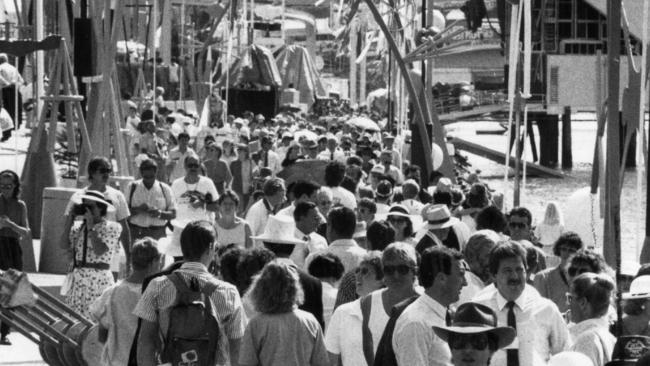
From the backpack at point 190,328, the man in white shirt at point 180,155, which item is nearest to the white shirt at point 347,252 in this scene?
the backpack at point 190,328

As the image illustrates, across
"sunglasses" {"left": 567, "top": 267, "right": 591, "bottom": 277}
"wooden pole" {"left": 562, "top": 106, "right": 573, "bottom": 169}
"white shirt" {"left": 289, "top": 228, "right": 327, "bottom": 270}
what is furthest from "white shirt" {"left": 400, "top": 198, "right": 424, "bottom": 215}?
"wooden pole" {"left": 562, "top": 106, "right": 573, "bottom": 169}

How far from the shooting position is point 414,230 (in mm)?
14156

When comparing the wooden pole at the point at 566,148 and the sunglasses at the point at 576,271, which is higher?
the sunglasses at the point at 576,271

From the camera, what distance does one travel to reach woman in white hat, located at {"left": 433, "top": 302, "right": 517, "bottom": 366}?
7.42 metres

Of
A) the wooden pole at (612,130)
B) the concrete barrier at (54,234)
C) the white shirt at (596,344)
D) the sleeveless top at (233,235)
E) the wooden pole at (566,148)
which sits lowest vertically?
the wooden pole at (566,148)

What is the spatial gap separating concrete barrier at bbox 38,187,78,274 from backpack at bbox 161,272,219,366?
30.9 feet

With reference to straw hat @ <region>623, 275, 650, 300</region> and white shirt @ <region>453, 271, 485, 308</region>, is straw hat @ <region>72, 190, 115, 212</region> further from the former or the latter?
straw hat @ <region>623, 275, 650, 300</region>

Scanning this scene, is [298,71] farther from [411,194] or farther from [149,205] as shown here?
[149,205]

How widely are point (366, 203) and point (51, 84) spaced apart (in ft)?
25.4

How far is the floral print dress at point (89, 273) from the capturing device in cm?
1309

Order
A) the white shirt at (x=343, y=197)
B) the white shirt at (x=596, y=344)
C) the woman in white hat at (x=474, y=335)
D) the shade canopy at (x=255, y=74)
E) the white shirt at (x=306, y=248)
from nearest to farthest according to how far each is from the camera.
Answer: the woman in white hat at (x=474, y=335)
the white shirt at (x=596, y=344)
the white shirt at (x=306, y=248)
the white shirt at (x=343, y=197)
the shade canopy at (x=255, y=74)

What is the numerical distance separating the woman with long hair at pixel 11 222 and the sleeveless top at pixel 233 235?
1.74 meters

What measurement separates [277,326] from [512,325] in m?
1.10

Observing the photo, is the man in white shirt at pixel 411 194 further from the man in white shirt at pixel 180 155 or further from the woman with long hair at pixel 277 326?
the woman with long hair at pixel 277 326
